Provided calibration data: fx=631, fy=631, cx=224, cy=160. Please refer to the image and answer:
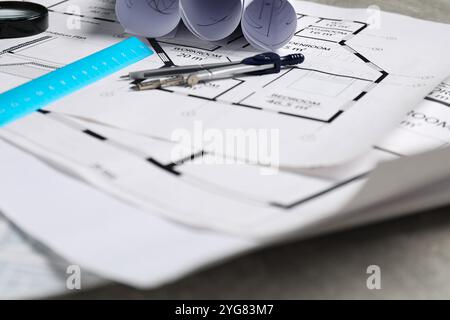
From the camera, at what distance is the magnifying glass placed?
32.0 inches

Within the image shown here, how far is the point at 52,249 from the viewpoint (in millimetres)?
446

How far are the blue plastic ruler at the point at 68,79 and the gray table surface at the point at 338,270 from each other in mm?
274

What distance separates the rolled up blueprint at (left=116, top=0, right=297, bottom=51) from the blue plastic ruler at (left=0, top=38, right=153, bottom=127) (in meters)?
0.04

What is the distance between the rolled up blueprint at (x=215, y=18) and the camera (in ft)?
2.61

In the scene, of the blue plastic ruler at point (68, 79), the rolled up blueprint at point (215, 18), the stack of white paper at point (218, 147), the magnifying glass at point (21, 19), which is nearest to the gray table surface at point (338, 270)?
the stack of white paper at point (218, 147)

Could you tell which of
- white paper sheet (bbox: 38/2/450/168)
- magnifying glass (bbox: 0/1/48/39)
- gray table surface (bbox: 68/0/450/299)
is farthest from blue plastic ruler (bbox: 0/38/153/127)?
gray table surface (bbox: 68/0/450/299)

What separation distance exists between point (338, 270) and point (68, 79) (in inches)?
15.3

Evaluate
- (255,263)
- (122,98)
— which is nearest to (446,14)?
(122,98)

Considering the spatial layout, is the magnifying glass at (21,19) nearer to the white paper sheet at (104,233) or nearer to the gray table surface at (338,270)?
the white paper sheet at (104,233)

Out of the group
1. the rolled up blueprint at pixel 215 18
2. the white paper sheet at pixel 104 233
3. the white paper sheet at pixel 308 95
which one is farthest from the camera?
the rolled up blueprint at pixel 215 18

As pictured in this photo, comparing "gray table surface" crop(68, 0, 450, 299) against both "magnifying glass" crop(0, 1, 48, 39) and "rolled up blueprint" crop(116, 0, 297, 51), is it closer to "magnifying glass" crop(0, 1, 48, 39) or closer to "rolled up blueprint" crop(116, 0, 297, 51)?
"rolled up blueprint" crop(116, 0, 297, 51)

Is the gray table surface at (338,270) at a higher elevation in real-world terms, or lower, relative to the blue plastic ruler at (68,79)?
lower

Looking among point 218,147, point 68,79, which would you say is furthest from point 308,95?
point 68,79
